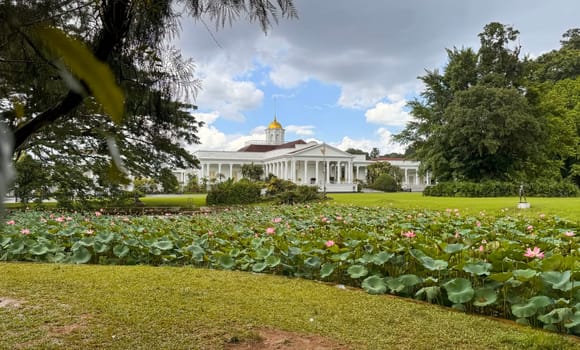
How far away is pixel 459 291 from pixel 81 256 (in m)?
3.44

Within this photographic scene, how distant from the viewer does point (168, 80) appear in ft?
3.83

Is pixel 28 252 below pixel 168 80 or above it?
Answer: below

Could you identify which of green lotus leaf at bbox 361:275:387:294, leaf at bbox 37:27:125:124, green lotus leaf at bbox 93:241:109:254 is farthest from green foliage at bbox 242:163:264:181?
leaf at bbox 37:27:125:124

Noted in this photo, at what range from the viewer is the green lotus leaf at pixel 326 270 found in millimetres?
3276

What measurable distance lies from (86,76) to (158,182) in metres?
14.4

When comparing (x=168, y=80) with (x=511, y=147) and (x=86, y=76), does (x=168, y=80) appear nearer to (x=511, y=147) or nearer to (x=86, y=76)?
(x=86, y=76)

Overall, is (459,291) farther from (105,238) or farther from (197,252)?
(105,238)

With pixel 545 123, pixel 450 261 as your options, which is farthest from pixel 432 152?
pixel 450 261

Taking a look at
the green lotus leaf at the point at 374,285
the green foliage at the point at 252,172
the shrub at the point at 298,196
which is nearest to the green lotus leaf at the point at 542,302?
the green lotus leaf at the point at 374,285

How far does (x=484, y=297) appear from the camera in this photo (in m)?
2.51

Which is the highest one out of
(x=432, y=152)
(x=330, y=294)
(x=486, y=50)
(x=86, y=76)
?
(x=486, y=50)

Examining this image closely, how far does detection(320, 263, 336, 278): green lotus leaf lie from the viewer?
10.7 ft

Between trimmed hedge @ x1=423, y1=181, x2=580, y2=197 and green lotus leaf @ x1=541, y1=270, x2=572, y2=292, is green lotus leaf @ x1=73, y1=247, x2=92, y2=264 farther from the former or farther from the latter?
trimmed hedge @ x1=423, y1=181, x2=580, y2=197

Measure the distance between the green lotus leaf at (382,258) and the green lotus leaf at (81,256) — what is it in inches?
109
